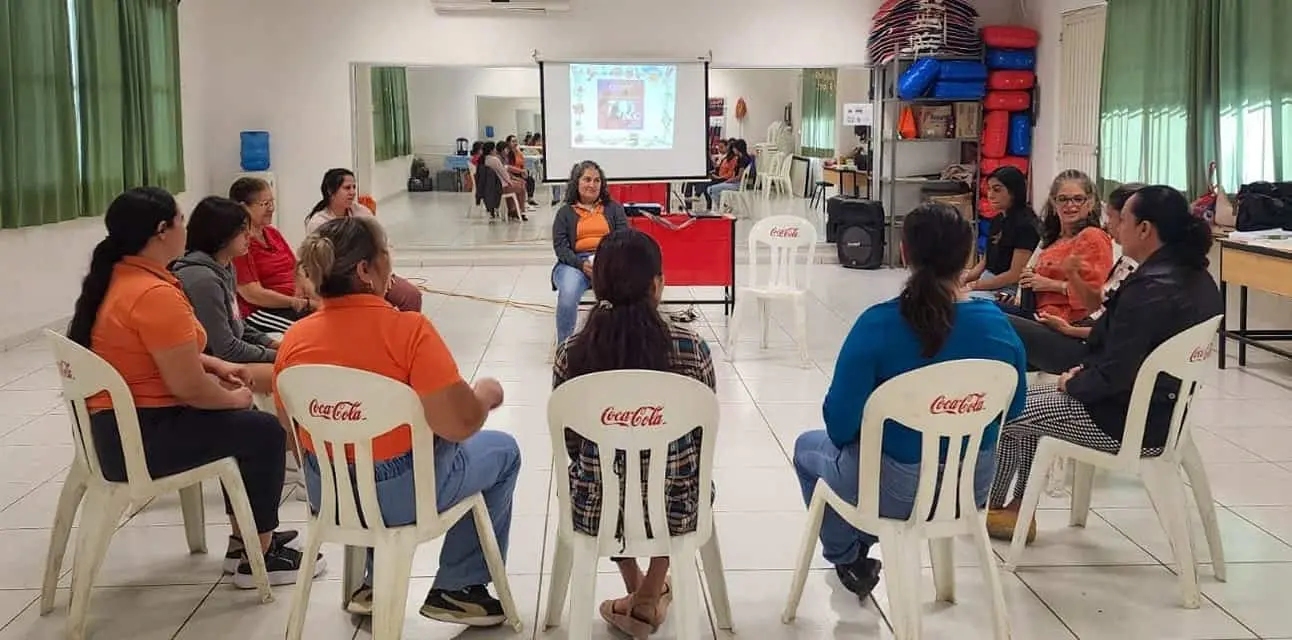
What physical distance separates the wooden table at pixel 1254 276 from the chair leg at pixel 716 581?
3.49m

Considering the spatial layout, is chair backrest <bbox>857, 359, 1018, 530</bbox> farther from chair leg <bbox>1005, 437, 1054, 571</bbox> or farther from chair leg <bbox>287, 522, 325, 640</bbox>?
chair leg <bbox>287, 522, 325, 640</bbox>

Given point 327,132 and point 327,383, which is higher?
point 327,132

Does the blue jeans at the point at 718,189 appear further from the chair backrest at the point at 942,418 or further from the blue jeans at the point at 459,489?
the chair backrest at the point at 942,418

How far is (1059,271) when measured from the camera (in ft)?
13.4

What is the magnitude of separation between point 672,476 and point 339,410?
2.33 ft

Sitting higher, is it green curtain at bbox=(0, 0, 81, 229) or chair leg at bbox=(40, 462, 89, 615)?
green curtain at bbox=(0, 0, 81, 229)

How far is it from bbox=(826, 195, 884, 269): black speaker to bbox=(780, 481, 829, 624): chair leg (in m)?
7.39

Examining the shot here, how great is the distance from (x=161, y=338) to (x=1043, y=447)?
2282 mm

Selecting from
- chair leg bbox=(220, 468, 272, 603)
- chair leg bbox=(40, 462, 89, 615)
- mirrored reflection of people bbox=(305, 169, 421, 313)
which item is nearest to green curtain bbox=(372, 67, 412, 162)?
mirrored reflection of people bbox=(305, 169, 421, 313)

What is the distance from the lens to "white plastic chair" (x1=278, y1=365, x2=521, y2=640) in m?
2.31

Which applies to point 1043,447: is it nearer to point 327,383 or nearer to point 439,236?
point 327,383

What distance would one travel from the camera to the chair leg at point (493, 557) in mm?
2658

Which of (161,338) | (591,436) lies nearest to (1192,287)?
(591,436)

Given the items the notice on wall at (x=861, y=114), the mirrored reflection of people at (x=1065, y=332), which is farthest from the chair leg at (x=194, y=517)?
the notice on wall at (x=861, y=114)
